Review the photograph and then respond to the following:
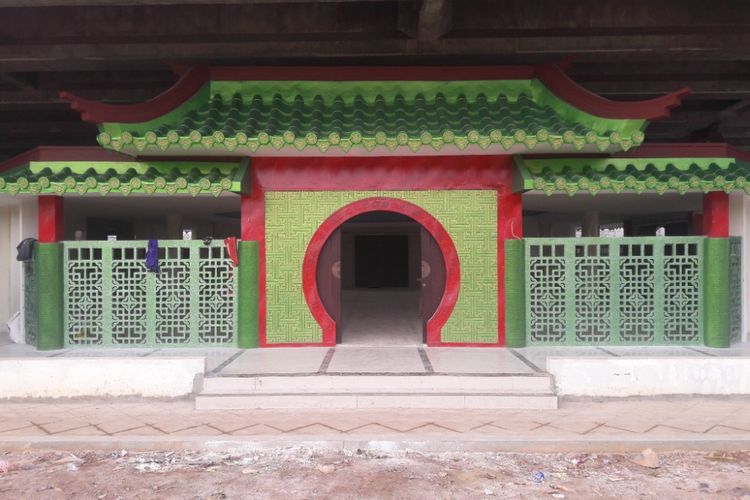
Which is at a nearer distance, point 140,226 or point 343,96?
point 343,96

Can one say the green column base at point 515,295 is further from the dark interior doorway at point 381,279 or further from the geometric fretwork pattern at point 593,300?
the dark interior doorway at point 381,279

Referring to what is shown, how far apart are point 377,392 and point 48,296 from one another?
16.6ft

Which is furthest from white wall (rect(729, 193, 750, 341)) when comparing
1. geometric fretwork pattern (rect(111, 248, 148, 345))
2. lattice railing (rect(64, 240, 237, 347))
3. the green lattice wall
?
geometric fretwork pattern (rect(111, 248, 148, 345))

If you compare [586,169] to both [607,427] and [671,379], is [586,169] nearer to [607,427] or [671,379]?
[671,379]

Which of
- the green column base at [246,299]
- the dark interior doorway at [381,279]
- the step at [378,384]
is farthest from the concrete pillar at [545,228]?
the green column base at [246,299]

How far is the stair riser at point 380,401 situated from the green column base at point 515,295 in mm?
1638

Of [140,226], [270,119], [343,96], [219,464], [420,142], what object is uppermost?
[343,96]

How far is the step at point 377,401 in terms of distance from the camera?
221 inches

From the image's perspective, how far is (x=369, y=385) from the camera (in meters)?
5.82

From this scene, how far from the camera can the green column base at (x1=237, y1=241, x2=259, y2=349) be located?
7270 millimetres

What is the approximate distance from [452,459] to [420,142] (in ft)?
12.4

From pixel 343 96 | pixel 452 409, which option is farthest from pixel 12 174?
pixel 452 409

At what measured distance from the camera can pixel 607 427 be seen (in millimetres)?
5070

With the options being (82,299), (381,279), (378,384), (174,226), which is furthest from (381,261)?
(378,384)
